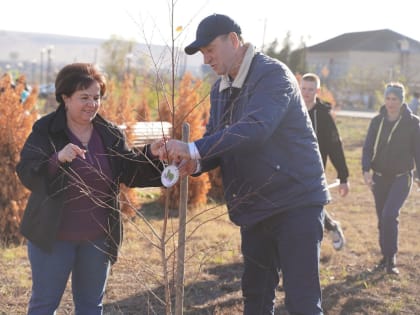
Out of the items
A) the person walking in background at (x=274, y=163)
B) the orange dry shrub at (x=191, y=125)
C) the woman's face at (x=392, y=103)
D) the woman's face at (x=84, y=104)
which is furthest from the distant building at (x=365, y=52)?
the woman's face at (x=84, y=104)

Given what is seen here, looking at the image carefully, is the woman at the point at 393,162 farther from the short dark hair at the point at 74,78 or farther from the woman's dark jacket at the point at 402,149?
the short dark hair at the point at 74,78

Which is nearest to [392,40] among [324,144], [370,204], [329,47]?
[329,47]

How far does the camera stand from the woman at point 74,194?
286 cm

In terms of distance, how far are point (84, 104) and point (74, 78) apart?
132mm

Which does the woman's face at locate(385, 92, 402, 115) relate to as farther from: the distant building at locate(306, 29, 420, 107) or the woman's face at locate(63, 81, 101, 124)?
the distant building at locate(306, 29, 420, 107)

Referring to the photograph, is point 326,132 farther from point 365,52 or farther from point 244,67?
point 365,52

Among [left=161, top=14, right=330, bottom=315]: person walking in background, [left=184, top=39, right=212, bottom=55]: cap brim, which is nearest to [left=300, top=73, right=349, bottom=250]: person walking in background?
[left=161, top=14, right=330, bottom=315]: person walking in background

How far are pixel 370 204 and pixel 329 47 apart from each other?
57.5 m

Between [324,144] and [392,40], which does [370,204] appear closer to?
[324,144]

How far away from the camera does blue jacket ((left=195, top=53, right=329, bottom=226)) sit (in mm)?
2729

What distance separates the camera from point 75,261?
3055mm

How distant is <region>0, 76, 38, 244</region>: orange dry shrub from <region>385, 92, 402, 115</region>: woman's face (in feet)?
10.7

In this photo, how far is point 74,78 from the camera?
9.67 feet

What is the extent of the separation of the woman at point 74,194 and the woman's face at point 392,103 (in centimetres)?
324
